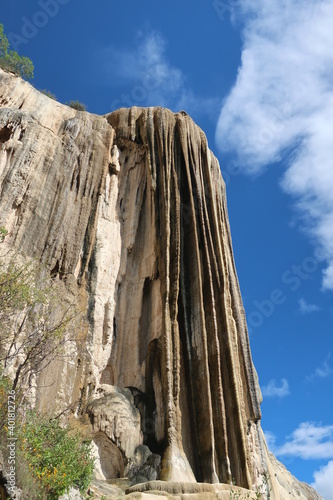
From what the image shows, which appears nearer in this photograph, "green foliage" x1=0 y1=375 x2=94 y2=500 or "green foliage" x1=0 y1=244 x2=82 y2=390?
"green foliage" x1=0 y1=375 x2=94 y2=500

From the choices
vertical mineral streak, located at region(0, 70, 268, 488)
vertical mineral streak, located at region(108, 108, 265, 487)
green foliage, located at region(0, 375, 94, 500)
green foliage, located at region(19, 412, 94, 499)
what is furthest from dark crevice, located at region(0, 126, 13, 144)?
green foliage, located at region(19, 412, 94, 499)

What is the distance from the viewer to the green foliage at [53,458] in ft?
29.3

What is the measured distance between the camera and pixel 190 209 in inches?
768

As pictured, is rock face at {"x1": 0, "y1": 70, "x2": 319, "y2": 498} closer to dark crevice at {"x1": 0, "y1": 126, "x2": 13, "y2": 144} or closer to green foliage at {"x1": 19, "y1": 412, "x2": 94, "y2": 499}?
dark crevice at {"x1": 0, "y1": 126, "x2": 13, "y2": 144}

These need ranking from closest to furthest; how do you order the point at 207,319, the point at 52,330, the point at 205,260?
1. the point at 52,330
2. the point at 207,319
3. the point at 205,260

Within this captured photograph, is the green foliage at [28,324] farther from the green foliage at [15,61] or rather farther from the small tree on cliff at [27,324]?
the green foliage at [15,61]

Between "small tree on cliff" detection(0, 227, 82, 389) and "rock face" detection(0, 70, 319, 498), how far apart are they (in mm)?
929

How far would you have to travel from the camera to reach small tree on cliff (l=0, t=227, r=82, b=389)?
10992 mm

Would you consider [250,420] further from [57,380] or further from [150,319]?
[57,380]

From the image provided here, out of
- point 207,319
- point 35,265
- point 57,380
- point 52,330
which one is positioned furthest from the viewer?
point 207,319

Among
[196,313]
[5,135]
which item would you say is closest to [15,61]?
[5,135]

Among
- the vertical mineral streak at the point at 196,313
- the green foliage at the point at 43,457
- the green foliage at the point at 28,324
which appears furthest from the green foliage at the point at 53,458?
the vertical mineral streak at the point at 196,313

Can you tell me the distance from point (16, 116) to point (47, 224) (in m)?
4.54

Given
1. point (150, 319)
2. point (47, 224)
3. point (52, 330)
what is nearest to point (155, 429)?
point (150, 319)
